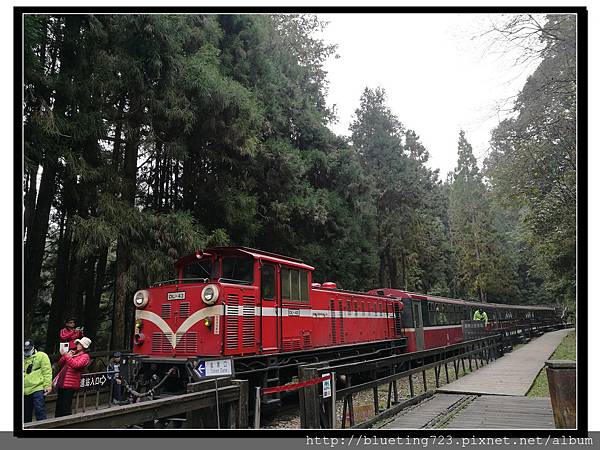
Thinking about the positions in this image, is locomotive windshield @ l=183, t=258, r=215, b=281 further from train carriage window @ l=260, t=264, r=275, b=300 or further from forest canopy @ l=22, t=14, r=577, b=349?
forest canopy @ l=22, t=14, r=577, b=349

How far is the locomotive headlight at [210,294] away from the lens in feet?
24.9

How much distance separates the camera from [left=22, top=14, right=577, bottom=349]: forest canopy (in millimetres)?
8674

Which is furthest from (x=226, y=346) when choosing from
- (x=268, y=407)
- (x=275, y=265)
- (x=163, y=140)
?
(x=163, y=140)

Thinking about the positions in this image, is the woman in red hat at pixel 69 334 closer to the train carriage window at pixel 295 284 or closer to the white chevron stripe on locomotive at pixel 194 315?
the white chevron stripe on locomotive at pixel 194 315

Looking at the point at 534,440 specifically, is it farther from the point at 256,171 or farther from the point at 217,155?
the point at 256,171

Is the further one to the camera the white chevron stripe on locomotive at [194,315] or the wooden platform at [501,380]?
the wooden platform at [501,380]

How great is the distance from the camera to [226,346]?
768 cm

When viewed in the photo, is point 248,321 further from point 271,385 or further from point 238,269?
point 271,385

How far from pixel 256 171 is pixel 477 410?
10314 mm

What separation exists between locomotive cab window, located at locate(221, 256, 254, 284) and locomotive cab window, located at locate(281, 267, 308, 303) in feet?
3.19

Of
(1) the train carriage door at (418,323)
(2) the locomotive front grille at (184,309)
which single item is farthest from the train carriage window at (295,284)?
(1) the train carriage door at (418,323)

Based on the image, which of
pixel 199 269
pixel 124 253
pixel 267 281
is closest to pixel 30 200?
pixel 124 253

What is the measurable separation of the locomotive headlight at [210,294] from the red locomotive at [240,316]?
2cm

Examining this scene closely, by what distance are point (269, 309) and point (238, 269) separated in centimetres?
105
